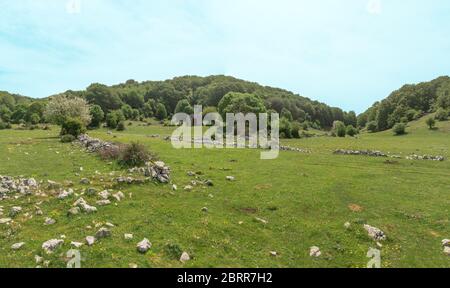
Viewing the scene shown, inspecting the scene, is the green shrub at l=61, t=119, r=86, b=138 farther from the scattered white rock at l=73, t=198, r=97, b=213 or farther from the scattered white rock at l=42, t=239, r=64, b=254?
the scattered white rock at l=42, t=239, r=64, b=254

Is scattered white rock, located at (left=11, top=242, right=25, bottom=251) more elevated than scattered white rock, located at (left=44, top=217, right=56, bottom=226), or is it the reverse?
scattered white rock, located at (left=44, top=217, right=56, bottom=226)

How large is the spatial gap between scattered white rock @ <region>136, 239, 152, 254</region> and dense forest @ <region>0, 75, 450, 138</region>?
61.5 m

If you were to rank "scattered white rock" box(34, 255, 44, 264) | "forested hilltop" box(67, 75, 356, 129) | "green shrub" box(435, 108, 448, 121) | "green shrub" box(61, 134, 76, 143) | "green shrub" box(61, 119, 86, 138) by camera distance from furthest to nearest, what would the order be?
"forested hilltop" box(67, 75, 356, 129)
"green shrub" box(435, 108, 448, 121)
"green shrub" box(61, 119, 86, 138)
"green shrub" box(61, 134, 76, 143)
"scattered white rock" box(34, 255, 44, 264)

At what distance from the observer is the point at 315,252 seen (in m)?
16.1

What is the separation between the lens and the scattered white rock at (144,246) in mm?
14216

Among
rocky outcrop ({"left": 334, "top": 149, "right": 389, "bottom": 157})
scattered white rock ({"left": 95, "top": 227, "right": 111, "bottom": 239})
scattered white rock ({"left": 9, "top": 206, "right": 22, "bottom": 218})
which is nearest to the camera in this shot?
scattered white rock ({"left": 95, "top": 227, "right": 111, "bottom": 239})

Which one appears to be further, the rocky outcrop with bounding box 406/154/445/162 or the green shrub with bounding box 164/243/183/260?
the rocky outcrop with bounding box 406/154/445/162

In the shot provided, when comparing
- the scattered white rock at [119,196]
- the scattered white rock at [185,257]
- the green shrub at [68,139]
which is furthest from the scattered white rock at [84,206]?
the green shrub at [68,139]

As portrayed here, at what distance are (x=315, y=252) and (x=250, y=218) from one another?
4562mm

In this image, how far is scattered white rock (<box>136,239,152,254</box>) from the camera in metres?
14.2

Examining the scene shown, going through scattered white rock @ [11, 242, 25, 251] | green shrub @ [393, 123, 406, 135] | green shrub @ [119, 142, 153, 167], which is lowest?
scattered white rock @ [11, 242, 25, 251]

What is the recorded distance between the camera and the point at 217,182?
2772cm

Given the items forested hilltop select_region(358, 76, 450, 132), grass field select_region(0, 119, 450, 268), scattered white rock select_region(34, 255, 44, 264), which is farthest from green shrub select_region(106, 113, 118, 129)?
scattered white rock select_region(34, 255, 44, 264)
